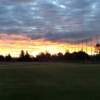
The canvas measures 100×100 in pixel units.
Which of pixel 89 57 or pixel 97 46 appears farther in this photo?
pixel 97 46

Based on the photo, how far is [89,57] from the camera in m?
137

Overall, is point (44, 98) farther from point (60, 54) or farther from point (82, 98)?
point (60, 54)

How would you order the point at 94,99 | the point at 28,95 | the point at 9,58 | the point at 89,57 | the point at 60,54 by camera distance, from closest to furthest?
the point at 94,99
the point at 28,95
the point at 89,57
the point at 9,58
the point at 60,54

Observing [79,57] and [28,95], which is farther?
[79,57]

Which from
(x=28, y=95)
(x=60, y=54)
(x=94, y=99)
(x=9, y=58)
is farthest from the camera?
(x=60, y=54)

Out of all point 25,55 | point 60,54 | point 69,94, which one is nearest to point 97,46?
point 60,54

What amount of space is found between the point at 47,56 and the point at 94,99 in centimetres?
14245

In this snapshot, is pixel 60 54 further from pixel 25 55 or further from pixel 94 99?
pixel 94 99

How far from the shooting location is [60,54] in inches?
6294

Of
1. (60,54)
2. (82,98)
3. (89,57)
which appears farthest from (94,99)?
(60,54)

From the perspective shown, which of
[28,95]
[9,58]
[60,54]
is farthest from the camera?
[60,54]

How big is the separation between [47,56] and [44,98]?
141950 millimetres

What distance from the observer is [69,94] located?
17.0 metres

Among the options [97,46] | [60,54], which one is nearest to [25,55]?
[60,54]
